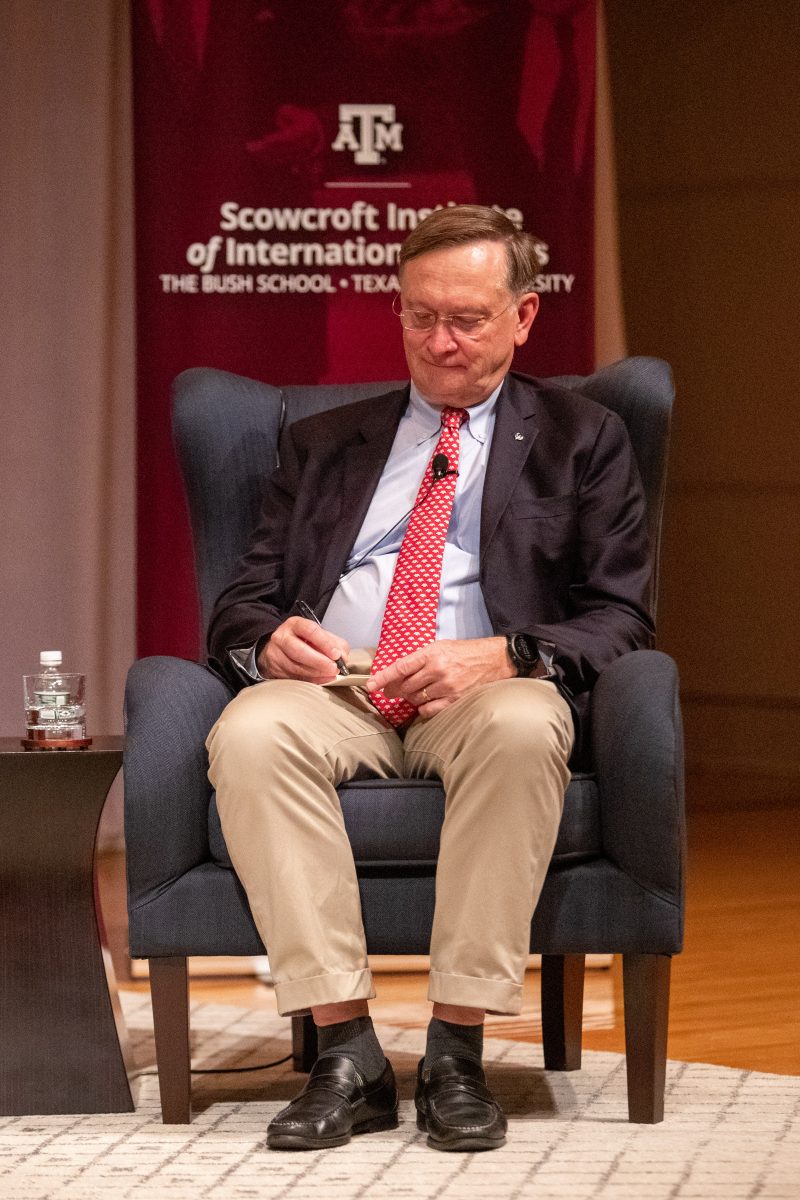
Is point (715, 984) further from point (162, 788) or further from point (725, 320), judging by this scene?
point (725, 320)

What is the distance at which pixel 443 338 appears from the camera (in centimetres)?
267

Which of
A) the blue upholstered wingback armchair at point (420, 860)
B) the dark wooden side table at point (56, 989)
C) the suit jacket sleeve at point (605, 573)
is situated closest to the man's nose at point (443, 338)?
the suit jacket sleeve at point (605, 573)

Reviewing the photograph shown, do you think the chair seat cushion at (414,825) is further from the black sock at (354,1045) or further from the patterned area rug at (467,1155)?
the patterned area rug at (467,1155)

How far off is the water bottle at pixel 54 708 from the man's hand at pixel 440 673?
452 millimetres

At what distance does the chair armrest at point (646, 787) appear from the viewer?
223 centimetres

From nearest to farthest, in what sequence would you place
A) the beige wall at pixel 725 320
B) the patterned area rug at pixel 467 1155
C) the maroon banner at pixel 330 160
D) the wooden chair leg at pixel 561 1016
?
1. the patterned area rug at pixel 467 1155
2. the wooden chair leg at pixel 561 1016
3. the maroon banner at pixel 330 160
4. the beige wall at pixel 725 320

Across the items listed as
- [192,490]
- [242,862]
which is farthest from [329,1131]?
[192,490]

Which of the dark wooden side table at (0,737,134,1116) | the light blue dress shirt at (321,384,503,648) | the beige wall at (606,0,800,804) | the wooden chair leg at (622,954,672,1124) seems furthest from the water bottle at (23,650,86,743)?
the beige wall at (606,0,800,804)

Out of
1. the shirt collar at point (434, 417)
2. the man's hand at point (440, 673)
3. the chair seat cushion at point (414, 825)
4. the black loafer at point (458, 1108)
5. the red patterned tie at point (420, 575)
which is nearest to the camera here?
the black loafer at point (458, 1108)

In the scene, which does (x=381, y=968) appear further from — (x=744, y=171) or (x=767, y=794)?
(x=744, y=171)

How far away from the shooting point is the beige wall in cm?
607

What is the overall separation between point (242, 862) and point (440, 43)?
2.31m

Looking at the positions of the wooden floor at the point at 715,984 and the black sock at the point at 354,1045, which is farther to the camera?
the wooden floor at the point at 715,984

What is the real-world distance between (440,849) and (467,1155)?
1.29ft
